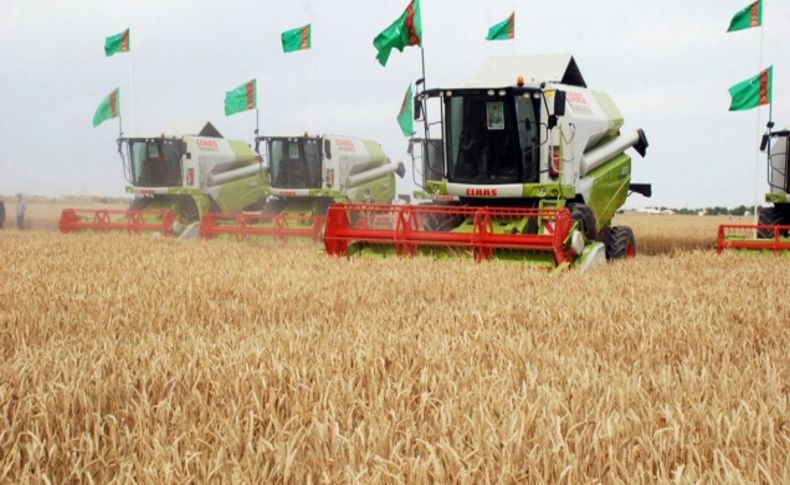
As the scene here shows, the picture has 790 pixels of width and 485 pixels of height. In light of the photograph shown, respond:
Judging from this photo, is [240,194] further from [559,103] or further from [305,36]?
[559,103]

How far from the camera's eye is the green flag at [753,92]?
60.0ft

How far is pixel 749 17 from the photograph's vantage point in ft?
63.3

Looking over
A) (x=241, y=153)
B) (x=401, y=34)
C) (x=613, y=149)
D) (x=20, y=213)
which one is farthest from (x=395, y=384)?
(x=20, y=213)

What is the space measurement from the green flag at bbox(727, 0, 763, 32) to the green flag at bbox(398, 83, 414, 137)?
809cm

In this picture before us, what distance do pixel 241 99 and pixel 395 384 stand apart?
2167 cm

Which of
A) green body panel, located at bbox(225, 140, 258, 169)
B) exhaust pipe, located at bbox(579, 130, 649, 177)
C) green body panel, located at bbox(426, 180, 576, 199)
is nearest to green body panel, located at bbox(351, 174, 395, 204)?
green body panel, located at bbox(225, 140, 258, 169)

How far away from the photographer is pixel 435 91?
423 inches

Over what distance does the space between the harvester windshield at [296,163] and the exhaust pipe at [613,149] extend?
7389mm

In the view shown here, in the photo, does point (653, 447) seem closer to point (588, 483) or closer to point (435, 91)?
point (588, 483)

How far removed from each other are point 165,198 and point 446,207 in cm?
1075

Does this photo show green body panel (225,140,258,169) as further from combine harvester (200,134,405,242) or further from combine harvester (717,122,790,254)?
combine harvester (717,122,790,254)

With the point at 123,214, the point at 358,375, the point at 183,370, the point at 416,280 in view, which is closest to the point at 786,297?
the point at 416,280

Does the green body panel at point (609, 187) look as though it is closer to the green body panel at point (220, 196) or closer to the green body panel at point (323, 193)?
the green body panel at point (323, 193)

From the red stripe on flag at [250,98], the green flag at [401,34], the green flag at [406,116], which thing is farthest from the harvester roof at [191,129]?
the green flag at [401,34]
